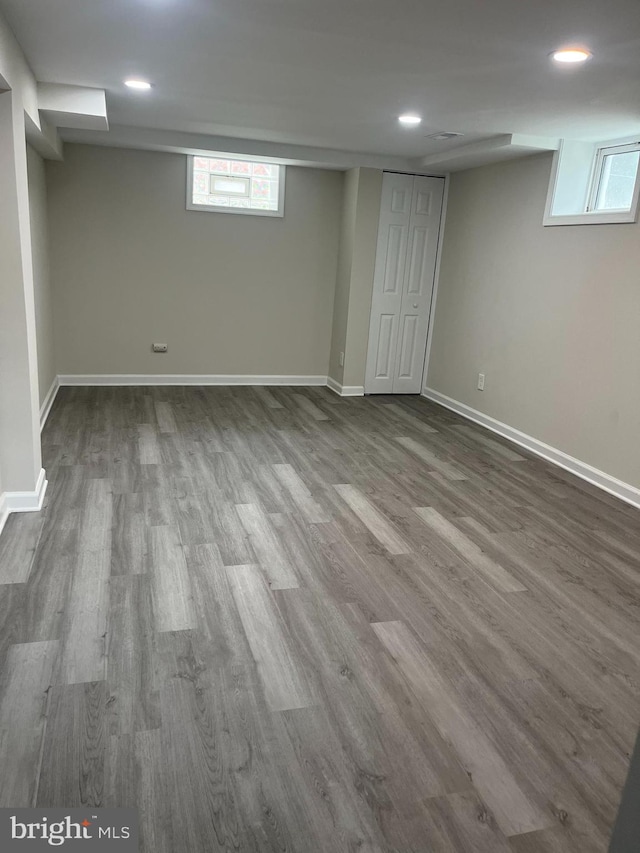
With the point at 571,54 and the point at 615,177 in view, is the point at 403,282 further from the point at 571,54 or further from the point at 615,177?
the point at 571,54

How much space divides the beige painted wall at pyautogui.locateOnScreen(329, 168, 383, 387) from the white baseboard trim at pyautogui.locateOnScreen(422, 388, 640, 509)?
96 cm

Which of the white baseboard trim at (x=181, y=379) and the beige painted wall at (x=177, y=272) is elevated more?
the beige painted wall at (x=177, y=272)

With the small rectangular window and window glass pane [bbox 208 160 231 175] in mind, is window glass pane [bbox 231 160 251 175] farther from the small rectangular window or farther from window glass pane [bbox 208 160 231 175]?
the small rectangular window

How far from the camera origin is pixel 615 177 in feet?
14.6

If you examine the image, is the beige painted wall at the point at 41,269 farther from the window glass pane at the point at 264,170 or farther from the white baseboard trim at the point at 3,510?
the window glass pane at the point at 264,170

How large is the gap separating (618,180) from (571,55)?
211 cm

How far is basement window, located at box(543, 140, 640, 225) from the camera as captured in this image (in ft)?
14.0

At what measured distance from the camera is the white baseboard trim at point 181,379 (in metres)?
6.04

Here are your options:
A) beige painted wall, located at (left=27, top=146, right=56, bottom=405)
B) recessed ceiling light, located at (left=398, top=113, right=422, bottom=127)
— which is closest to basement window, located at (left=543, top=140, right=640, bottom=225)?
recessed ceiling light, located at (left=398, top=113, right=422, bottom=127)

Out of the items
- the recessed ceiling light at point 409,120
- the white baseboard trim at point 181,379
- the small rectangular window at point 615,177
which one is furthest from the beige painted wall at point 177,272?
the small rectangular window at point 615,177

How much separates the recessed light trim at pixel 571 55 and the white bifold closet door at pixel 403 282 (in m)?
3.42

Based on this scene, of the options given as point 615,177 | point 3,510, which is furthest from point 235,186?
point 3,510

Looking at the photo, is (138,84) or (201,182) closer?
(138,84)

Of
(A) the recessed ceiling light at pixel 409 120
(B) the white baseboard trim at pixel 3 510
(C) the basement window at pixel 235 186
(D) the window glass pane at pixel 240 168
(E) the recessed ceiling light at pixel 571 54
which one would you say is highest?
(A) the recessed ceiling light at pixel 409 120
